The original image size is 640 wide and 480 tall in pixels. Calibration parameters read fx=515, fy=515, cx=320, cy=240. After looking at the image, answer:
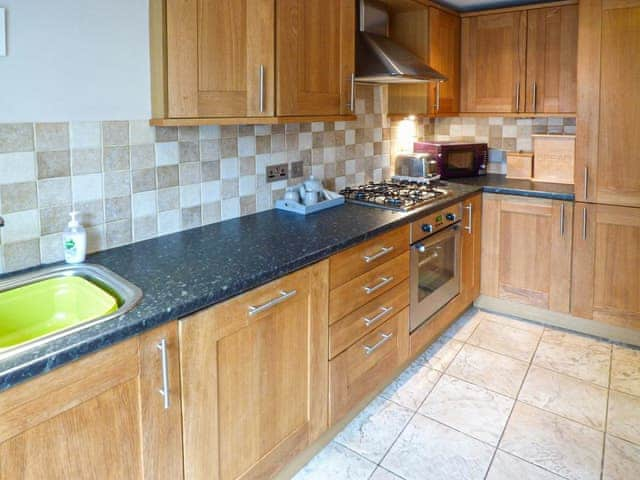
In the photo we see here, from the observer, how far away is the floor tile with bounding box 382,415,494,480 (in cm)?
196

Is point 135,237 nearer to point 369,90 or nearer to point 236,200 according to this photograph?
point 236,200

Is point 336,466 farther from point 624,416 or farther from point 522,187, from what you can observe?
point 522,187

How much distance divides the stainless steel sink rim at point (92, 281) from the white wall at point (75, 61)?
47cm

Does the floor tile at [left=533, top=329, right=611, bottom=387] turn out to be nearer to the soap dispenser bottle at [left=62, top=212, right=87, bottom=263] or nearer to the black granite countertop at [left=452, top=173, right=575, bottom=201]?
the black granite countertop at [left=452, top=173, right=575, bottom=201]

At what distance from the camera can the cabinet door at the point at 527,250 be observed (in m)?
3.07

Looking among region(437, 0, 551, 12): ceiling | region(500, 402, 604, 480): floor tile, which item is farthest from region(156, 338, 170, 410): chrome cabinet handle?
region(437, 0, 551, 12): ceiling

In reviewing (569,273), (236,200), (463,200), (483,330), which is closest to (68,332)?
(236,200)

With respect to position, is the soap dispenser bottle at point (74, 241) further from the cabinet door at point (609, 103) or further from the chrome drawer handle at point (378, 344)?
the cabinet door at point (609, 103)

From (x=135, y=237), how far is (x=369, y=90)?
1773mm

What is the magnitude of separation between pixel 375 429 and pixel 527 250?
163 cm

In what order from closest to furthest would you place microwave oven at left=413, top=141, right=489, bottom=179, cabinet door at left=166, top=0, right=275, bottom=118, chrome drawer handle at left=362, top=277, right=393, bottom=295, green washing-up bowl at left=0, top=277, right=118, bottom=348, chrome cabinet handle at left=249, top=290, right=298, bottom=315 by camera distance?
green washing-up bowl at left=0, top=277, right=118, bottom=348 → chrome cabinet handle at left=249, top=290, right=298, bottom=315 → cabinet door at left=166, top=0, right=275, bottom=118 → chrome drawer handle at left=362, top=277, right=393, bottom=295 → microwave oven at left=413, top=141, right=489, bottom=179

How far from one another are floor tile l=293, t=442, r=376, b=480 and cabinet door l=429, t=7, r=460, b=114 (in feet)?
7.17

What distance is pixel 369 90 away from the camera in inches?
122

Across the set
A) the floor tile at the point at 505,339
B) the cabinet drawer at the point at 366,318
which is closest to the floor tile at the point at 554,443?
the floor tile at the point at 505,339
